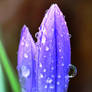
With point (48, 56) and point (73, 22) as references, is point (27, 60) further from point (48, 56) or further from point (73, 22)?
point (73, 22)

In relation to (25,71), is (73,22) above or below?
above

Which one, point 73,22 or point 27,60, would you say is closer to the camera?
point 27,60

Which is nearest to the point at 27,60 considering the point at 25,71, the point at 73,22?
the point at 25,71

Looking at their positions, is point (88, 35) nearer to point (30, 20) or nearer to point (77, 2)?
point (77, 2)

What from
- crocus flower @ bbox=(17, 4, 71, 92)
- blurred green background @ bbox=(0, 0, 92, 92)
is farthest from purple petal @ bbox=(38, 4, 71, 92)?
blurred green background @ bbox=(0, 0, 92, 92)

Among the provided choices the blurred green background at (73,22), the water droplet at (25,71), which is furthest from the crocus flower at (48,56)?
the blurred green background at (73,22)

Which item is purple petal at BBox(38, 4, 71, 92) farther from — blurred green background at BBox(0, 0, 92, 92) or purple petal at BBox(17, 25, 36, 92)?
blurred green background at BBox(0, 0, 92, 92)
